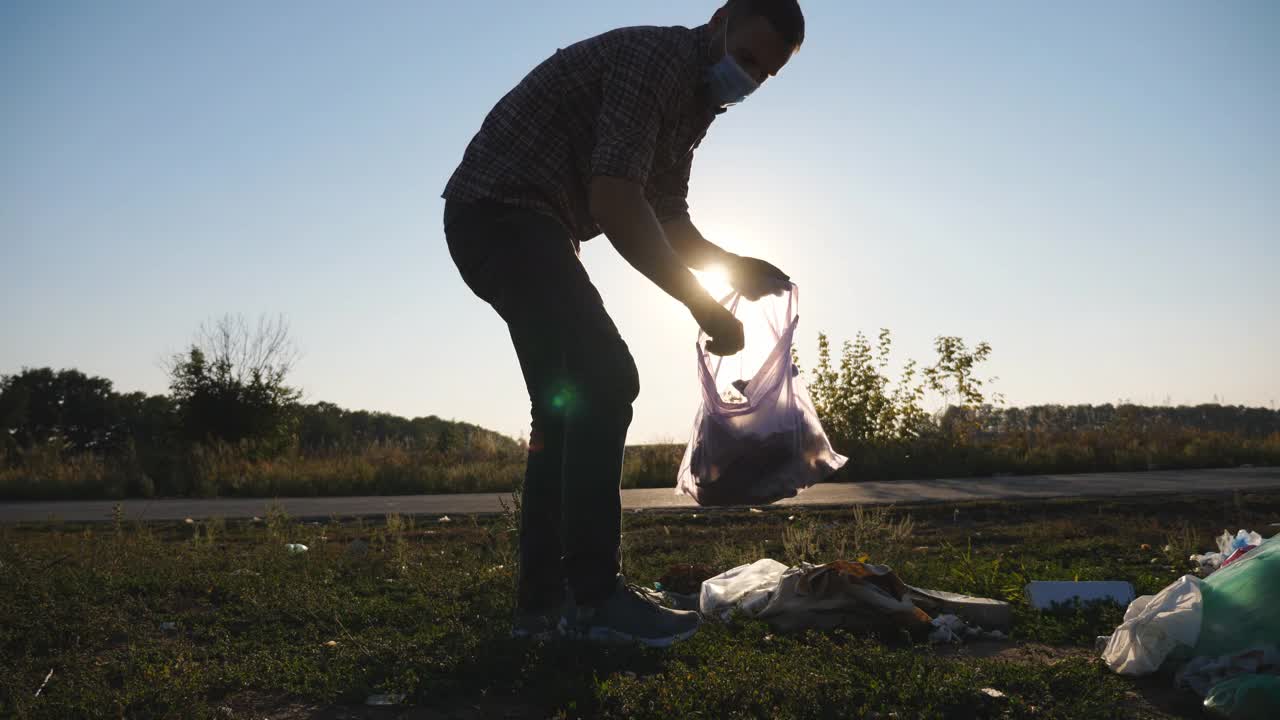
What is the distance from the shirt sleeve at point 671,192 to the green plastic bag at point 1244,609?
2031mm

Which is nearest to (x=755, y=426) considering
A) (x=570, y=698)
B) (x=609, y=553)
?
(x=609, y=553)

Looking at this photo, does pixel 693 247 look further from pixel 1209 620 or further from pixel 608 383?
pixel 1209 620

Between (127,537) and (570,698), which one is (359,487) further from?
(570,698)

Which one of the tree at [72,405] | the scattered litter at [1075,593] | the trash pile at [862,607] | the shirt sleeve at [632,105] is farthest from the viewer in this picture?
the tree at [72,405]

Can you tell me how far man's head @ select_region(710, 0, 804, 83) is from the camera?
2.70 meters

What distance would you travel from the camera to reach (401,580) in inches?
171

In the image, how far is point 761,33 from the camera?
271 centimetres

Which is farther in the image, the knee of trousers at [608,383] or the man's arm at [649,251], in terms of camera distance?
the knee of trousers at [608,383]

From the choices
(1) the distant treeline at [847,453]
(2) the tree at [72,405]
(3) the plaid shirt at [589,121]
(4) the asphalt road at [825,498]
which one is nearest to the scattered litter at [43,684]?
(3) the plaid shirt at [589,121]

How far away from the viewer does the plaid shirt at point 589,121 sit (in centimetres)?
262

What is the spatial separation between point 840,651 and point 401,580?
91.7 inches

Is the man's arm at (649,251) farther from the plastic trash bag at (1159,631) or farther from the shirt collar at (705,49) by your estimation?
the plastic trash bag at (1159,631)

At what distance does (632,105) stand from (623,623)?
151 cm

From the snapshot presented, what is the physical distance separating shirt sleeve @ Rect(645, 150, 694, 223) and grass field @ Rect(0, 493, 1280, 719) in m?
1.49
